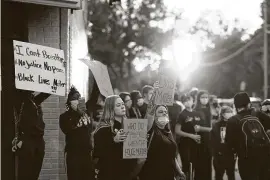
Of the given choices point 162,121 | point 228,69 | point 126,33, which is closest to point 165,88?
point 162,121

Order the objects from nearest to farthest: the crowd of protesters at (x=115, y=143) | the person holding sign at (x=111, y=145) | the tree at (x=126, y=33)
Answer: the person holding sign at (x=111, y=145), the crowd of protesters at (x=115, y=143), the tree at (x=126, y=33)

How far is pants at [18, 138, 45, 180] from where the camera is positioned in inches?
304

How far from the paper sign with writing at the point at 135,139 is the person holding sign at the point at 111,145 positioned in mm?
78

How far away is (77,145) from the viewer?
7996 millimetres

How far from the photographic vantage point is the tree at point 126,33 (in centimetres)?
4244

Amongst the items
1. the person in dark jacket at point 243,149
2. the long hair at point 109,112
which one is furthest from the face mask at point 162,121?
the person in dark jacket at point 243,149

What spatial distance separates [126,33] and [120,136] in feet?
124

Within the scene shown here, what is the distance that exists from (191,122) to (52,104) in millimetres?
2709

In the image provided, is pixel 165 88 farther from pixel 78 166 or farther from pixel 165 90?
pixel 78 166

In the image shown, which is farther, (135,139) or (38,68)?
(38,68)

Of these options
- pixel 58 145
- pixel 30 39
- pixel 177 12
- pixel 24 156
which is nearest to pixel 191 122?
pixel 58 145

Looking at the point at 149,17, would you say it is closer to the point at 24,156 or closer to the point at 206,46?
the point at 206,46

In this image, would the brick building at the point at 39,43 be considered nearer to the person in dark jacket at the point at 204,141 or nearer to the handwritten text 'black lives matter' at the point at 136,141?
the handwritten text 'black lives matter' at the point at 136,141

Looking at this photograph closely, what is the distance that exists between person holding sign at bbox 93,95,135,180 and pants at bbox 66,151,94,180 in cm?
66
